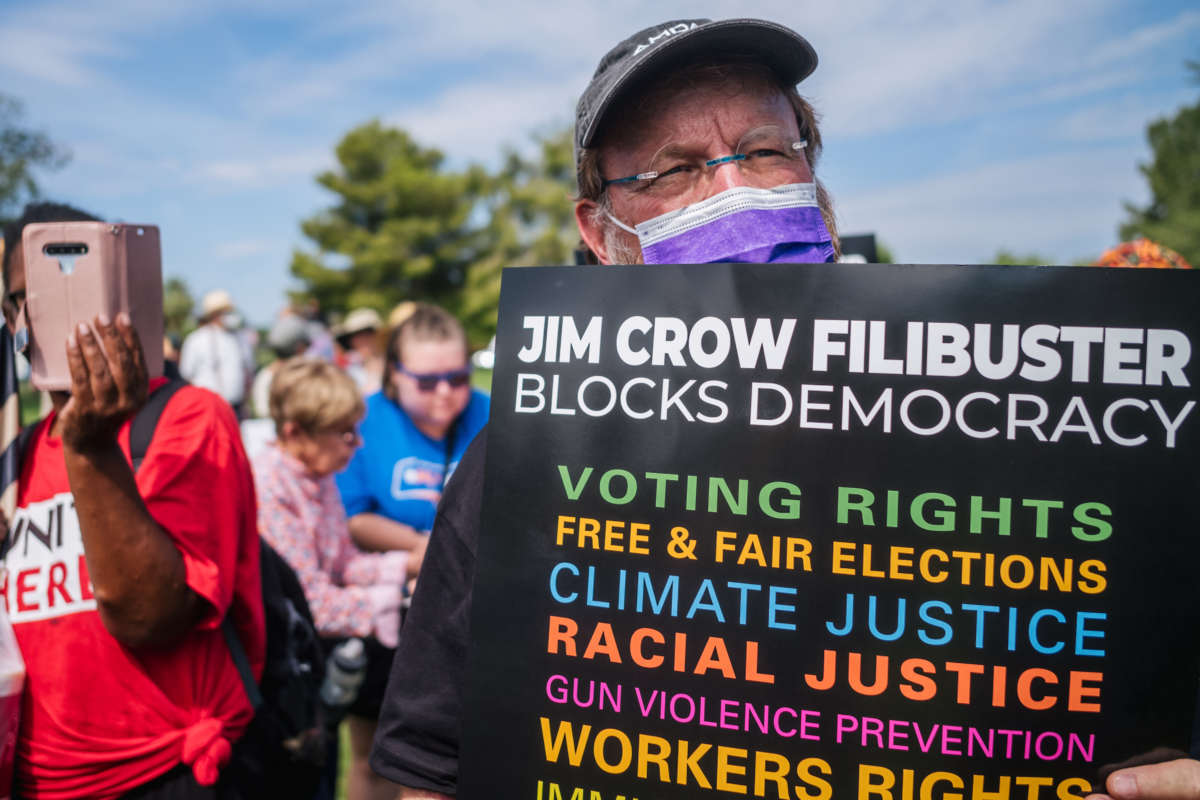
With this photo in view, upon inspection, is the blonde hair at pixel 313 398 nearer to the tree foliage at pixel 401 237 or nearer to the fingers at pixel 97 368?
the fingers at pixel 97 368

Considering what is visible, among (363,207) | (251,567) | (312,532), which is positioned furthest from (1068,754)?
(363,207)

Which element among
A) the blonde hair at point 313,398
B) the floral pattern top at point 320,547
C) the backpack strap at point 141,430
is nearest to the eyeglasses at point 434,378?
the blonde hair at point 313,398

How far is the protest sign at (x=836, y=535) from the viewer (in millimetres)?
946

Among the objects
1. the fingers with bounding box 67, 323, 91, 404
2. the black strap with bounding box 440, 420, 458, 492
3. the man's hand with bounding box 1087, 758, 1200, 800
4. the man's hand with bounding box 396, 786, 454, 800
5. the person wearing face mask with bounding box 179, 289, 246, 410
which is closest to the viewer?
the man's hand with bounding box 1087, 758, 1200, 800

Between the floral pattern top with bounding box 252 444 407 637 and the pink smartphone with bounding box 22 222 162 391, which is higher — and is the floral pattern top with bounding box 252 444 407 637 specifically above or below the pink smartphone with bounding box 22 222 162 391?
below

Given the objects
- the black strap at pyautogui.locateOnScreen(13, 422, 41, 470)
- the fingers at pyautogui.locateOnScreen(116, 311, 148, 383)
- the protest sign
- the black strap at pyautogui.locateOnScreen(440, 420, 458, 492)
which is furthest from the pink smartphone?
the black strap at pyautogui.locateOnScreen(440, 420, 458, 492)

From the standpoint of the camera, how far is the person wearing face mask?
8.74 metres

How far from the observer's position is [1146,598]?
3.06ft

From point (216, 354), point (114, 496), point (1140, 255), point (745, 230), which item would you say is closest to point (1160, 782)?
point (745, 230)

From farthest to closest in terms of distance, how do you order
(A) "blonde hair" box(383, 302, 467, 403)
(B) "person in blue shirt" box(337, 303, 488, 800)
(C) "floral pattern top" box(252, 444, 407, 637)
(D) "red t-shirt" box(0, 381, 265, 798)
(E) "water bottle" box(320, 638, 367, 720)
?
(A) "blonde hair" box(383, 302, 467, 403), (B) "person in blue shirt" box(337, 303, 488, 800), (C) "floral pattern top" box(252, 444, 407, 637), (E) "water bottle" box(320, 638, 367, 720), (D) "red t-shirt" box(0, 381, 265, 798)

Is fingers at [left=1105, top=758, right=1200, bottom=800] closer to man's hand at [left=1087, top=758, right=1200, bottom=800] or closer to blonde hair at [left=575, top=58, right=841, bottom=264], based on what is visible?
man's hand at [left=1087, top=758, right=1200, bottom=800]

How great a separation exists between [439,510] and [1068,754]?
92 centimetres

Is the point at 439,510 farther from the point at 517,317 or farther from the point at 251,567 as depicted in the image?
the point at 251,567

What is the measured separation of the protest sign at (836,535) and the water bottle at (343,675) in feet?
6.54
